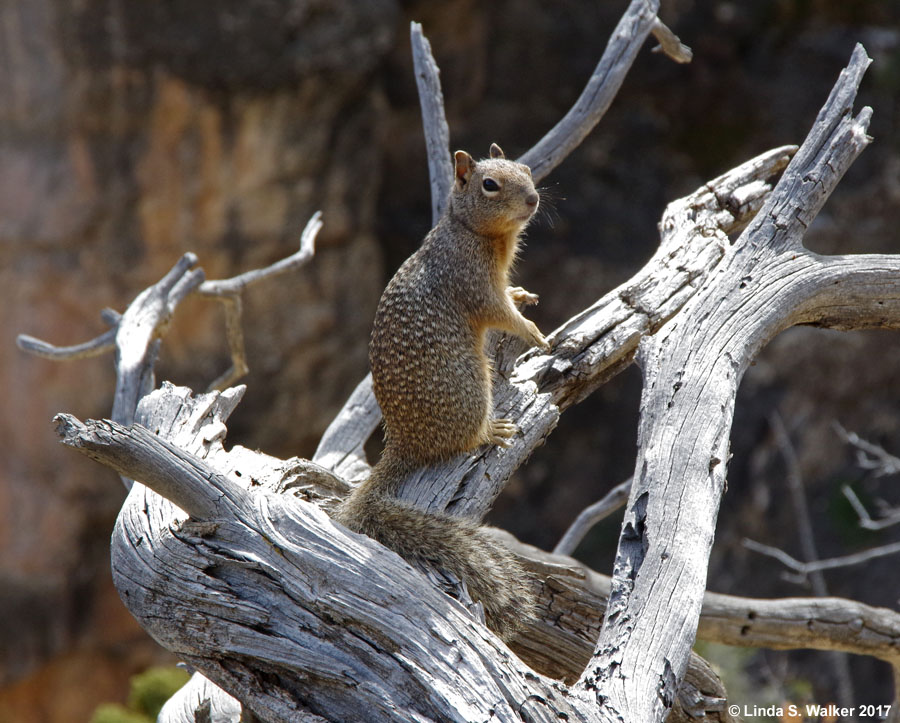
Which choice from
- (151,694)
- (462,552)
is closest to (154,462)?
(462,552)

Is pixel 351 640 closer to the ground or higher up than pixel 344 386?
closer to the ground

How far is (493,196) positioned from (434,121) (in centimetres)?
69

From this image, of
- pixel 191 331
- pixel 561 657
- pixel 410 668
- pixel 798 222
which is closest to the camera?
pixel 410 668

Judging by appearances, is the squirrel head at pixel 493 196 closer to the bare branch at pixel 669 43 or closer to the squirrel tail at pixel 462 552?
the bare branch at pixel 669 43

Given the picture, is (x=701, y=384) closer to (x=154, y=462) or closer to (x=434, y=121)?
(x=154, y=462)

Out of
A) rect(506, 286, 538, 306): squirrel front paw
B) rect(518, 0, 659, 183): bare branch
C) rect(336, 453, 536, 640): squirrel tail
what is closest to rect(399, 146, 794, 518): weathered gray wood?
rect(336, 453, 536, 640): squirrel tail

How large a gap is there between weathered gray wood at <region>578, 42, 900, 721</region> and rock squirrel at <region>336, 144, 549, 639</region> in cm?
41

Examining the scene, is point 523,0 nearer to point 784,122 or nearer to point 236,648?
point 784,122

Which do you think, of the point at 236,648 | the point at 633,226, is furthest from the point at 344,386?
the point at 236,648

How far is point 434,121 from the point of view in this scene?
4.26m

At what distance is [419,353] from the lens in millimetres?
3270

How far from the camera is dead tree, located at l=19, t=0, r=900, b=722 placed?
2105 millimetres

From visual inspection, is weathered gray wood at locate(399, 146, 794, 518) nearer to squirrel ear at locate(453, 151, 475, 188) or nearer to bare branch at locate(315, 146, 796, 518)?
bare branch at locate(315, 146, 796, 518)

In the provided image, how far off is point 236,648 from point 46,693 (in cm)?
812
